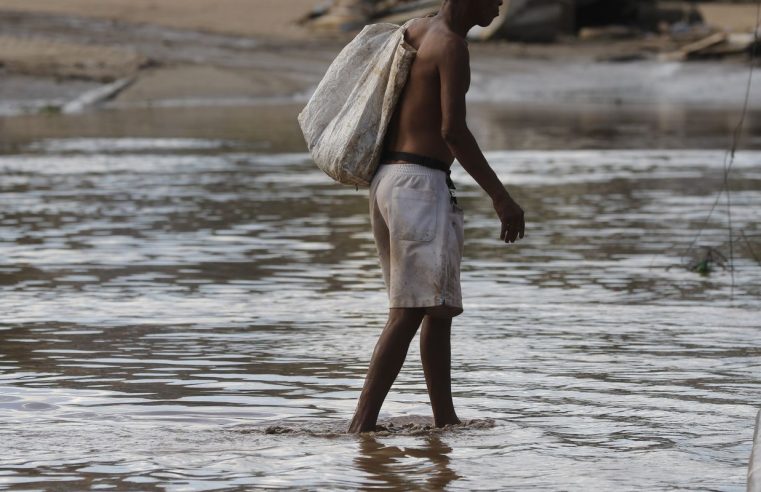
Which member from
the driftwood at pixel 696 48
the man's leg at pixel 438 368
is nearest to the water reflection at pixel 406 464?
the man's leg at pixel 438 368

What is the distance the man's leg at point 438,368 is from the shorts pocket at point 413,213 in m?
0.38

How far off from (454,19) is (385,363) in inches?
48.5

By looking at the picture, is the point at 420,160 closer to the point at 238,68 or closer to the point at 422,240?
the point at 422,240

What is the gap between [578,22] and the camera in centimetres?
4422

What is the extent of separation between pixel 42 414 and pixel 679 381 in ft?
8.33

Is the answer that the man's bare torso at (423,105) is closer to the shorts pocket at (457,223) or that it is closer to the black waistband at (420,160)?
the black waistband at (420,160)

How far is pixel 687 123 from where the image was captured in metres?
25.7

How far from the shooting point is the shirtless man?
20.7 feet

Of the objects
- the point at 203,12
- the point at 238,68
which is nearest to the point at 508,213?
the point at 238,68

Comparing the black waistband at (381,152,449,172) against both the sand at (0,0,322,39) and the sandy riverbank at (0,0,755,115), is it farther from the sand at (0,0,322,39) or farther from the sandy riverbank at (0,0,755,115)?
the sand at (0,0,322,39)

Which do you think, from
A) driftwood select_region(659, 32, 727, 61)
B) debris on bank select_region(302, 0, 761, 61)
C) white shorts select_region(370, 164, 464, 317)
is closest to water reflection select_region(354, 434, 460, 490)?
white shorts select_region(370, 164, 464, 317)

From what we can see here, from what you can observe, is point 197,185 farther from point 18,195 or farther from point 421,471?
point 421,471

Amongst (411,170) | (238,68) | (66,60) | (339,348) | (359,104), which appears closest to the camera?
(411,170)

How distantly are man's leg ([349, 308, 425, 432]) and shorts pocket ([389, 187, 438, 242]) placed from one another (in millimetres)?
276
